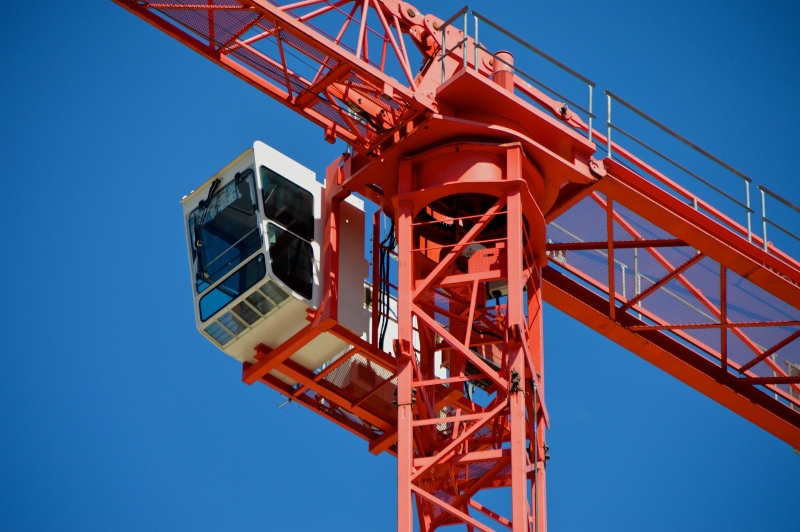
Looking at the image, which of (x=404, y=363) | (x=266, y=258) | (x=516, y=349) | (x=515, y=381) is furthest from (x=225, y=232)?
(x=515, y=381)

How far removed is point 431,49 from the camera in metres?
28.5

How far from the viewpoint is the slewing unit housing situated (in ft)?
90.5

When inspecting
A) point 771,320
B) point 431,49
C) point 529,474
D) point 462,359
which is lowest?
point 529,474

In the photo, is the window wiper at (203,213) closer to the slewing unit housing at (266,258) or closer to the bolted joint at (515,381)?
the slewing unit housing at (266,258)

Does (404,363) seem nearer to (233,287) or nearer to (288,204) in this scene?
(233,287)

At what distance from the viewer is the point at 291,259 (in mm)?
27781

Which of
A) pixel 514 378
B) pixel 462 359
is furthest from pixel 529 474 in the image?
pixel 462 359

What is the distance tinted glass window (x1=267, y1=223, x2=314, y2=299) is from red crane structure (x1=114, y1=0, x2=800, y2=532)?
34cm

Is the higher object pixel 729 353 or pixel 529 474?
pixel 729 353

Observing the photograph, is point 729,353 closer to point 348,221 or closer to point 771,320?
point 771,320

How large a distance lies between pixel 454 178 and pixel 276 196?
385 cm

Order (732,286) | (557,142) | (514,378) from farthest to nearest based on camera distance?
(732,286)
(557,142)
(514,378)

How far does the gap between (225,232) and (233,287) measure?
3.56ft

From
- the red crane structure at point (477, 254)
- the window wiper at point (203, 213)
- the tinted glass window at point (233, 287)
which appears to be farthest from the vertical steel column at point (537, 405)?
the window wiper at point (203, 213)
